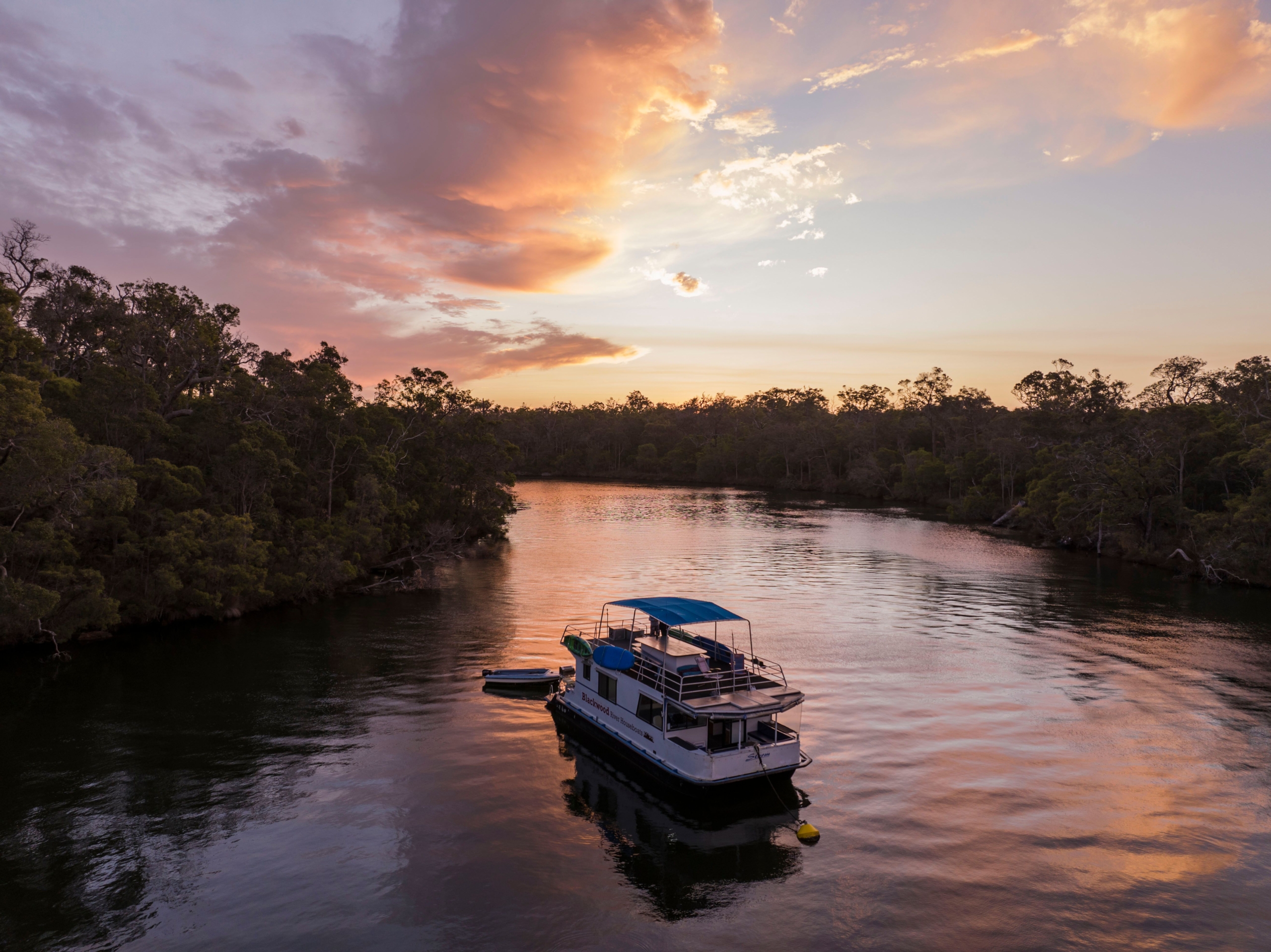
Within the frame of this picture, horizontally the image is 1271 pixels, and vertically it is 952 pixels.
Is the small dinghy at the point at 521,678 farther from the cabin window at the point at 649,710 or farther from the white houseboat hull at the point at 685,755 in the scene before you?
the cabin window at the point at 649,710

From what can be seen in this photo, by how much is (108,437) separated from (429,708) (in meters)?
31.8

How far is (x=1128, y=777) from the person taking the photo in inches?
1163

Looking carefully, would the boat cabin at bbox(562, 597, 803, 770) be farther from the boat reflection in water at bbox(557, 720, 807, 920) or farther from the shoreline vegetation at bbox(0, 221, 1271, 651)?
the shoreline vegetation at bbox(0, 221, 1271, 651)

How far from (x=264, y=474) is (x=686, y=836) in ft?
143

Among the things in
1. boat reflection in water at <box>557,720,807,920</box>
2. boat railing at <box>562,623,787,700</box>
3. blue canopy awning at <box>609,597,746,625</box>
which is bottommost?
boat reflection in water at <box>557,720,807,920</box>

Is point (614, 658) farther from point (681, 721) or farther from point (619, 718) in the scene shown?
point (681, 721)

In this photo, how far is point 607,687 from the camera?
1235 inches

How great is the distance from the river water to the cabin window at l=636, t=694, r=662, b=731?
104 inches

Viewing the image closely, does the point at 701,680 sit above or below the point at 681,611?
below

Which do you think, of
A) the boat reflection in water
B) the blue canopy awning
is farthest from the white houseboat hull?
the blue canopy awning

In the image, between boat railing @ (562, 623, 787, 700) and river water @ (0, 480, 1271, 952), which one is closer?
river water @ (0, 480, 1271, 952)

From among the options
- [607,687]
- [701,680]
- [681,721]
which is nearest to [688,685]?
[701,680]

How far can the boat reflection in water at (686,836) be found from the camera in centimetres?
2181

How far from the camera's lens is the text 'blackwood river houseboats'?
1027 inches
